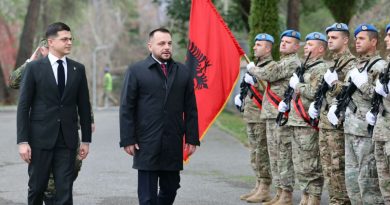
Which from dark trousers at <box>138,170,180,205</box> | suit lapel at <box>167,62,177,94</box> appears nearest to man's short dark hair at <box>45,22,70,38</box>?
suit lapel at <box>167,62,177,94</box>

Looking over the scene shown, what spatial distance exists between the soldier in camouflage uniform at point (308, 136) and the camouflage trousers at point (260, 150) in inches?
42.6

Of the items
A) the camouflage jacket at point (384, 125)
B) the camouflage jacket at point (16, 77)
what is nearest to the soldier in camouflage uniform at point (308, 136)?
the camouflage jacket at point (384, 125)

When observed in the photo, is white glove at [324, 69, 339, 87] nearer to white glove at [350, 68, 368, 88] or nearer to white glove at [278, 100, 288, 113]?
white glove at [350, 68, 368, 88]

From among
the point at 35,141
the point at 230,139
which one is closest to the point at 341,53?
the point at 35,141

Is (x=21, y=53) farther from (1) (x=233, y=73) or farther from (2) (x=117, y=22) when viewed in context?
(2) (x=117, y=22)

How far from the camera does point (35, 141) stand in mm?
7590

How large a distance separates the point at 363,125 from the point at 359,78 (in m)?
0.48

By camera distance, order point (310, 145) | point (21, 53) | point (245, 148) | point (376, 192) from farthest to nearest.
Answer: point (21, 53), point (245, 148), point (310, 145), point (376, 192)

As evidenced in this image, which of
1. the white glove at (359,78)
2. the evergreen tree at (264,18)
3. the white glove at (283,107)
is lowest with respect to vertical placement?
the white glove at (283,107)

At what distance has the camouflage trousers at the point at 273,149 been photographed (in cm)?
1002

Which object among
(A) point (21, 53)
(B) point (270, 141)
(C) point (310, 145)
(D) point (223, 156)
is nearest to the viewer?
(C) point (310, 145)

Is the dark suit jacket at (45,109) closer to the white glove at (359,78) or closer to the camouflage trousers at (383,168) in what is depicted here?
the white glove at (359,78)

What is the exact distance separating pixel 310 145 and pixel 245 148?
26.9 feet

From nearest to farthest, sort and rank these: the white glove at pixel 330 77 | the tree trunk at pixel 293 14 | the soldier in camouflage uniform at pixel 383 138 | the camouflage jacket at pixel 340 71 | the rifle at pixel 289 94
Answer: the soldier in camouflage uniform at pixel 383 138
the white glove at pixel 330 77
the camouflage jacket at pixel 340 71
the rifle at pixel 289 94
the tree trunk at pixel 293 14
